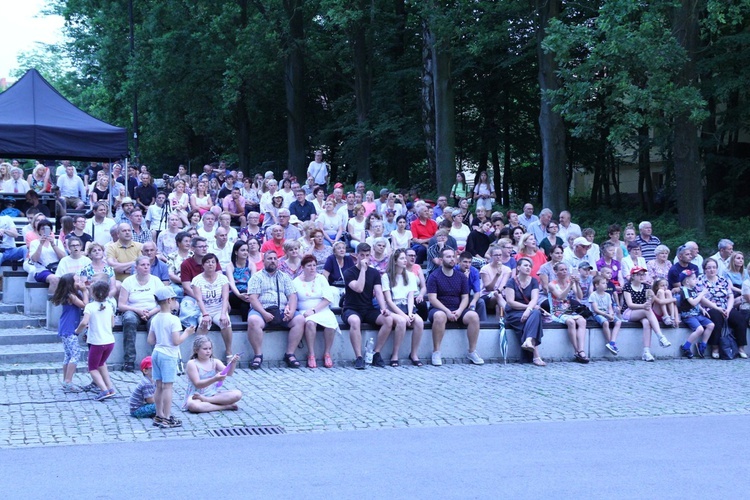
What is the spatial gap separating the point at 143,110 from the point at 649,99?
27.0 meters

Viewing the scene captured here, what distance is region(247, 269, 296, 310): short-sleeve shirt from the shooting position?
13461mm

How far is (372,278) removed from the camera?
14031 millimetres

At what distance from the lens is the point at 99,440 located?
29.1 ft

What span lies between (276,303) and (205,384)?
3.59 metres

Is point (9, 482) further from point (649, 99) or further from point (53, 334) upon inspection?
point (649, 99)

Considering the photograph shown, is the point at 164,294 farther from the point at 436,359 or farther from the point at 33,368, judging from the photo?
the point at 436,359

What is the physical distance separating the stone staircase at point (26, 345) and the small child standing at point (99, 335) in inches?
71.5

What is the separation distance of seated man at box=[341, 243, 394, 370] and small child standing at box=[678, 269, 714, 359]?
5.41m

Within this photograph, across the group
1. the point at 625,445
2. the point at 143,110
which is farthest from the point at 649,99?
the point at 143,110

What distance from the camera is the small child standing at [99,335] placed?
10.8 m

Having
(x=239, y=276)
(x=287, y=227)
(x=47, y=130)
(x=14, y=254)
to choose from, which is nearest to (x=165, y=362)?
(x=239, y=276)

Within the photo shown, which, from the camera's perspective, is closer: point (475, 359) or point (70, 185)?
point (475, 359)

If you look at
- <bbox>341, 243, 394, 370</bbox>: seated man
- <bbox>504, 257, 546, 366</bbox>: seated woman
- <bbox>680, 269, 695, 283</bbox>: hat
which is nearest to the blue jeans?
<bbox>341, 243, 394, 370</bbox>: seated man

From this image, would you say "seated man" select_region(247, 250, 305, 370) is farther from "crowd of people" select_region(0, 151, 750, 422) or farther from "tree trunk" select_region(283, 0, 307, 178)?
"tree trunk" select_region(283, 0, 307, 178)
